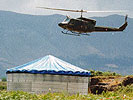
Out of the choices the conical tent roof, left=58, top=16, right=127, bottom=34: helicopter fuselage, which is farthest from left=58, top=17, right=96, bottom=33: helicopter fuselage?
the conical tent roof

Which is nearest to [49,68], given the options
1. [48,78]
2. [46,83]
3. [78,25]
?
[48,78]

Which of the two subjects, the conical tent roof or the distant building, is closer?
the conical tent roof

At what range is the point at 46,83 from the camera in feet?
73.6

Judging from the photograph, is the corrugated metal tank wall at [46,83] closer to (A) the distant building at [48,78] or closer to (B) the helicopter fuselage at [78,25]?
(A) the distant building at [48,78]

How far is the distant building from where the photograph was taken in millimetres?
22266

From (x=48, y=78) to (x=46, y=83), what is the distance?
1.14 ft

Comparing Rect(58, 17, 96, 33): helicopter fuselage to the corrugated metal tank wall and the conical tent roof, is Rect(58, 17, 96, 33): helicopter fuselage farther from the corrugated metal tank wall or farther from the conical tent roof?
the corrugated metal tank wall

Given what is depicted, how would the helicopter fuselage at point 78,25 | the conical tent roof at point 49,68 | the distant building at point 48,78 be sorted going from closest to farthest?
the conical tent roof at point 49,68
the distant building at point 48,78
the helicopter fuselage at point 78,25

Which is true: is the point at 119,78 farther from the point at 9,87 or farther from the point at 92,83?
the point at 9,87

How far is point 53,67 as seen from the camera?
2264 centimetres

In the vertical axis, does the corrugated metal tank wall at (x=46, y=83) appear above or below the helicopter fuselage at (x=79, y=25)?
below

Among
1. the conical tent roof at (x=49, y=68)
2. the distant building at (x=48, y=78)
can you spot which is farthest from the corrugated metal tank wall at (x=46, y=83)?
the conical tent roof at (x=49, y=68)

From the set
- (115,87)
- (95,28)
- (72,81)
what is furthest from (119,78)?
(72,81)

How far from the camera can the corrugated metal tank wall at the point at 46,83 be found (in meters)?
22.3
